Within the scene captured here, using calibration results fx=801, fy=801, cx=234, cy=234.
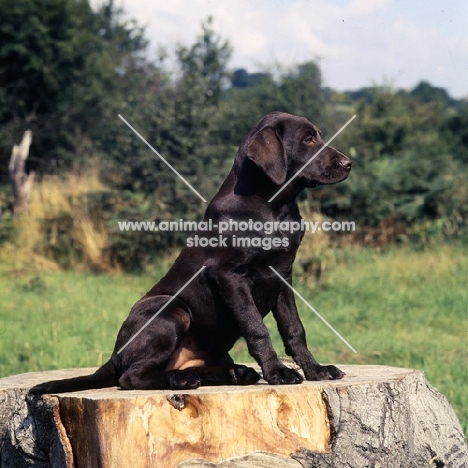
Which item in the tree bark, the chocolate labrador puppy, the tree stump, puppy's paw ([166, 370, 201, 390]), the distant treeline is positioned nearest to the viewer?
the tree stump

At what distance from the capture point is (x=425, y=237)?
13461 millimetres

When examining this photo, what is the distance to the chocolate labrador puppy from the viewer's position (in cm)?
423

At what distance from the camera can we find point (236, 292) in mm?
4230

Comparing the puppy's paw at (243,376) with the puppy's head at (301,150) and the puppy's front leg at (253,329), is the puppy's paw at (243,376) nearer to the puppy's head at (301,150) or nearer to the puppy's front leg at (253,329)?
the puppy's front leg at (253,329)

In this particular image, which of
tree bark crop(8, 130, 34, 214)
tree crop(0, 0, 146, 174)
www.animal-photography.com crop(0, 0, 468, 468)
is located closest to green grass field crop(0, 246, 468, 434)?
www.animal-photography.com crop(0, 0, 468, 468)

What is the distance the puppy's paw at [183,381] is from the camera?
409 centimetres

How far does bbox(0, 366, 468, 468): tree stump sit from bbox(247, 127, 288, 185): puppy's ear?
1.14 metres

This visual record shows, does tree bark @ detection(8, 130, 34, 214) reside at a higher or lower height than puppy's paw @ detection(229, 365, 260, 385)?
higher

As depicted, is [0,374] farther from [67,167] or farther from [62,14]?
[62,14]

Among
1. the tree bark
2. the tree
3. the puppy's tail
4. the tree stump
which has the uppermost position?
the tree

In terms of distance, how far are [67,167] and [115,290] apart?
1043 centimetres

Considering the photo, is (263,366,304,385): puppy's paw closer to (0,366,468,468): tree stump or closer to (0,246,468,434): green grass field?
(0,366,468,468): tree stump

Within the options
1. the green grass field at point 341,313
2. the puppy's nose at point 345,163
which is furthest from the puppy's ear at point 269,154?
the green grass field at point 341,313

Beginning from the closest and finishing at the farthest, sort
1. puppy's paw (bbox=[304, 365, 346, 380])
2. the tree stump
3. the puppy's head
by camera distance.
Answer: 1. the tree stump
2. puppy's paw (bbox=[304, 365, 346, 380])
3. the puppy's head
